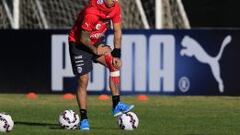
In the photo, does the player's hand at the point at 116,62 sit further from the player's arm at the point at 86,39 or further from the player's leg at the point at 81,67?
the player's arm at the point at 86,39

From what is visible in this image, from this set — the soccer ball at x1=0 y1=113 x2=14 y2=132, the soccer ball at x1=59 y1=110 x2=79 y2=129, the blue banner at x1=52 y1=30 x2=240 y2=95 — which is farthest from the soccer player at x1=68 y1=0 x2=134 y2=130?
the blue banner at x1=52 y1=30 x2=240 y2=95

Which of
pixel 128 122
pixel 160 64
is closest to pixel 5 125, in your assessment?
pixel 128 122

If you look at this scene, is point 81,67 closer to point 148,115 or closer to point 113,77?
point 113,77

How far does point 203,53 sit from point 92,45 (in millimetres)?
8399

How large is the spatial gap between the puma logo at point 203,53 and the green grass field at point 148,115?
0.70 meters

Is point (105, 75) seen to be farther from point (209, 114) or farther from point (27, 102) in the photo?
point (209, 114)

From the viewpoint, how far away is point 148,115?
671 inches

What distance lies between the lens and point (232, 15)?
28.6 metres

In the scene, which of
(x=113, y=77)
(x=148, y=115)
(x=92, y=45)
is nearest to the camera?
(x=92, y=45)

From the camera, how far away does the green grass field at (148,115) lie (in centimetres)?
1391

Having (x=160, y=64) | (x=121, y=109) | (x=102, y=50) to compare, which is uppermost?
(x=102, y=50)

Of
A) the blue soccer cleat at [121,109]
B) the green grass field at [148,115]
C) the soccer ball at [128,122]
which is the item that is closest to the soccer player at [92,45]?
the blue soccer cleat at [121,109]

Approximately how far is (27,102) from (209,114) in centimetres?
513

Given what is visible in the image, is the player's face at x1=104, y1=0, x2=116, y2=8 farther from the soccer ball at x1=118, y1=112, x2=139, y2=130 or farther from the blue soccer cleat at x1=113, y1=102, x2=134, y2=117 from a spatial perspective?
the soccer ball at x1=118, y1=112, x2=139, y2=130
